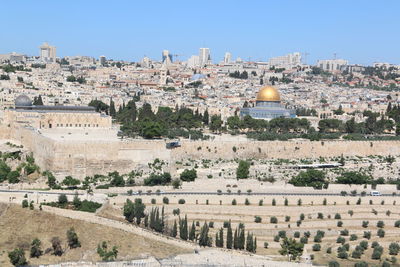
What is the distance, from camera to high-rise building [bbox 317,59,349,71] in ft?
539

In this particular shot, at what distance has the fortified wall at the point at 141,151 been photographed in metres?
42.0

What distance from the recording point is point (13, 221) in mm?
31906

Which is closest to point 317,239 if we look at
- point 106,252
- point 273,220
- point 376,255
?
point 273,220

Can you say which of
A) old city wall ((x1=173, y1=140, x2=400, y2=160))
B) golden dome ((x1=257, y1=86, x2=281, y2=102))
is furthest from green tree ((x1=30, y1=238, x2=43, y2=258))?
golden dome ((x1=257, y1=86, x2=281, y2=102))

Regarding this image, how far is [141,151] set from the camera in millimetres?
44438

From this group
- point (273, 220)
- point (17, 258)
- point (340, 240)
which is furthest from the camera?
point (273, 220)

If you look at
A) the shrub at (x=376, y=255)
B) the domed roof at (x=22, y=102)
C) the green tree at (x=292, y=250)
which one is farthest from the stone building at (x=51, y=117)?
the shrub at (x=376, y=255)

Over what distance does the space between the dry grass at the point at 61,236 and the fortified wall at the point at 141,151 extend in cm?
892

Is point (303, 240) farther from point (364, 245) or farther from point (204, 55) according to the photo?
point (204, 55)

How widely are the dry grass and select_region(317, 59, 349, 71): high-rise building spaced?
135660mm

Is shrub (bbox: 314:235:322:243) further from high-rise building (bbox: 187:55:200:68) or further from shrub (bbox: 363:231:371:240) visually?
high-rise building (bbox: 187:55:200:68)

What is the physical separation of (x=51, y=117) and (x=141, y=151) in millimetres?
11283

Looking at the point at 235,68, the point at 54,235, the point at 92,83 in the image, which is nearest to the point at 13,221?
the point at 54,235

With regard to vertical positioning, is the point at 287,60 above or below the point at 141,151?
above
